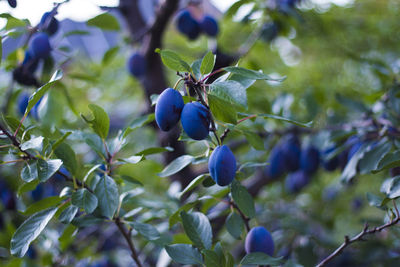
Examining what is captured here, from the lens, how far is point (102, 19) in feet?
3.47


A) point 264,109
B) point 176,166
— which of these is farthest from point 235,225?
point 264,109

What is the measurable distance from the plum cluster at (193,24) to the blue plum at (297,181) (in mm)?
630

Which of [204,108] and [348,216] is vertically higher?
[204,108]

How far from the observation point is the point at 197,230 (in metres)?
0.64

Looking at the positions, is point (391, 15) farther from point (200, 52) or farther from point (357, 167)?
point (357, 167)

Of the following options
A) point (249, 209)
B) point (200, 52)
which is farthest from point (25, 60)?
point (200, 52)

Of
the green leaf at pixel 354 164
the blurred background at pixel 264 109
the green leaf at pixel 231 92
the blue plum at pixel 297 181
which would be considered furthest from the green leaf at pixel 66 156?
the blue plum at pixel 297 181

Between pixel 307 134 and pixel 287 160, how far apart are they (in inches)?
4.3

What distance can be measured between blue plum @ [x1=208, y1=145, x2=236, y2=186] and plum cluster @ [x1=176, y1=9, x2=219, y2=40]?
0.94 metres

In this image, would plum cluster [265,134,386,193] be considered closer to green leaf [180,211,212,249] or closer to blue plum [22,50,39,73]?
green leaf [180,211,212,249]

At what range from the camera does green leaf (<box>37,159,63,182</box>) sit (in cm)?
55

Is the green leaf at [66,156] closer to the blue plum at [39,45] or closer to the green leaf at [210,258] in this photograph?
the green leaf at [210,258]

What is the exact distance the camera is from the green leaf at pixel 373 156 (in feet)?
2.69

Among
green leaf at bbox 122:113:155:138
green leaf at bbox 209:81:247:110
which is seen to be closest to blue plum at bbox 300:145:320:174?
green leaf at bbox 122:113:155:138
